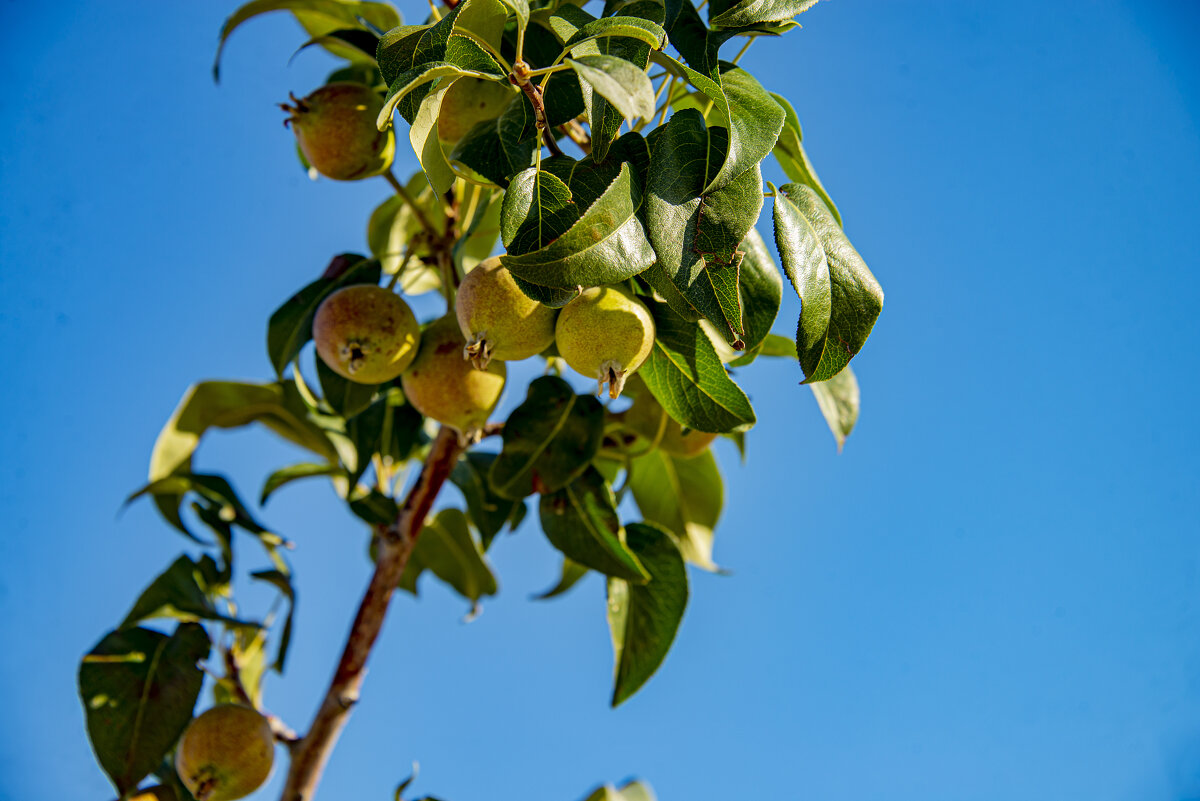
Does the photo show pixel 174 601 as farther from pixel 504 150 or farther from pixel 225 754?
pixel 504 150

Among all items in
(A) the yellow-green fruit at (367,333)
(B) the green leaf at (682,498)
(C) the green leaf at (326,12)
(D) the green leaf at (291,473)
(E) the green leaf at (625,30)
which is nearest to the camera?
(E) the green leaf at (625,30)

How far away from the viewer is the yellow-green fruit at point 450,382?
1171mm

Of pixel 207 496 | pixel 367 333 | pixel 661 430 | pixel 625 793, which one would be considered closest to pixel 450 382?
pixel 367 333

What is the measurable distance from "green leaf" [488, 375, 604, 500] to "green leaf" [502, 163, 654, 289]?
1.71ft

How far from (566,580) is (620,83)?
4.17 ft

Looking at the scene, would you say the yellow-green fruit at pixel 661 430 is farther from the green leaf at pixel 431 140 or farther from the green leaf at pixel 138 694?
the green leaf at pixel 138 694

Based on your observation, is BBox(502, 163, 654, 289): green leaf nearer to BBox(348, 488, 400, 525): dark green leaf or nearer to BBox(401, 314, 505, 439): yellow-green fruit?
BBox(401, 314, 505, 439): yellow-green fruit

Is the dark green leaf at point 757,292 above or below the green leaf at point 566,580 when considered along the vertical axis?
above

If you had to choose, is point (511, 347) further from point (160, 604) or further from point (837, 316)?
point (160, 604)

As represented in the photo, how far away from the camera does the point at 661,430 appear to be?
1351 millimetres

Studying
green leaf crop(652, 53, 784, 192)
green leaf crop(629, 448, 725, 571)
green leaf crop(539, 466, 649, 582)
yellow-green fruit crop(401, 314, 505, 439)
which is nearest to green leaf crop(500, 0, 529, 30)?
green leaf crop(652, 53, 784, 192)

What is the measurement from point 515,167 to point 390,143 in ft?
1.34

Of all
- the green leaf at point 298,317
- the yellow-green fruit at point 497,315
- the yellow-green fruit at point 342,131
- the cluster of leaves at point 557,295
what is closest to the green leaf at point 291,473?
the cluster of leaves at point 557,295

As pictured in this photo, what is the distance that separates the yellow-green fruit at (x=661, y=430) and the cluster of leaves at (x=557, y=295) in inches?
0.5
